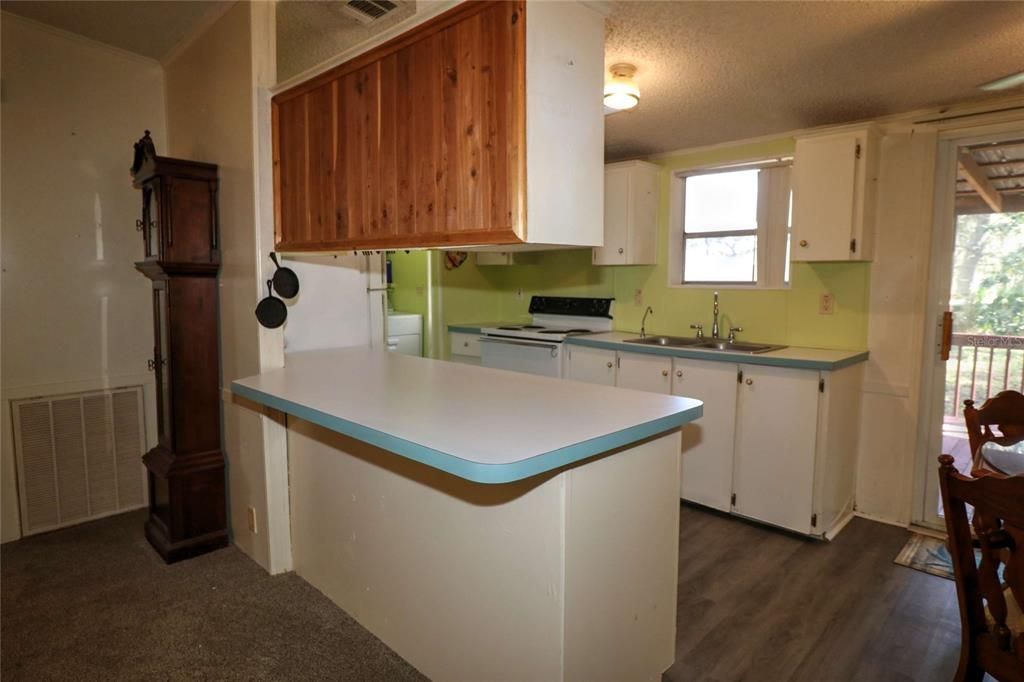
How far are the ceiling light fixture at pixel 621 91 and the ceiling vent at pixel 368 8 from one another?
969mm

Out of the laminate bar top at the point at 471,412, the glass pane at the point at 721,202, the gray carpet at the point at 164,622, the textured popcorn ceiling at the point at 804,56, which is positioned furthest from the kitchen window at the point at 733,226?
the gray carpet at the point at 164,622

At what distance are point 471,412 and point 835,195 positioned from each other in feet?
8.31

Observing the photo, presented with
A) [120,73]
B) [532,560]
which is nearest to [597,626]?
[532,560]

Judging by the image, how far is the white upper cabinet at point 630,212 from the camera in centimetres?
395

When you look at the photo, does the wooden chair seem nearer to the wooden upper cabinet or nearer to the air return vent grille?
the wooden upper cabinet

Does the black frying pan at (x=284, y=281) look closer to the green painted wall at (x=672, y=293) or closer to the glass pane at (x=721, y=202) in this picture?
the green painted wall at (x=672, y=293)

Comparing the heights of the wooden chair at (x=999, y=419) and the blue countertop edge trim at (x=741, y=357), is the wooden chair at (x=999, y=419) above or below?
below

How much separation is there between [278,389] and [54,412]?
1709mm

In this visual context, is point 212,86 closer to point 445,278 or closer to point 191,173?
point 191,173

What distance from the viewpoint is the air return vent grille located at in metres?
2.88

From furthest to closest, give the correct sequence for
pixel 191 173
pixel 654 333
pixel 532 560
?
pixel 654 333 → pixel 191 173 → pixel 532 560

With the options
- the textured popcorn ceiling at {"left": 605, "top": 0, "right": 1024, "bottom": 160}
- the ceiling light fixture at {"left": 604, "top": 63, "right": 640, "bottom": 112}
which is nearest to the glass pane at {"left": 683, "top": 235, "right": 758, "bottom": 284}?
the textured popcorn ceiling at {"left": 605, "top": 0, "right": 1024, "bottom": 160}

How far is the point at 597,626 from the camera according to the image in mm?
1604

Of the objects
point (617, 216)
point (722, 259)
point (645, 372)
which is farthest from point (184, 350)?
point (722, 259)
